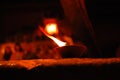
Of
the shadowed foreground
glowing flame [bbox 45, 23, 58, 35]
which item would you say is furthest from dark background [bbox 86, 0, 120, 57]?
the shadowed foreground

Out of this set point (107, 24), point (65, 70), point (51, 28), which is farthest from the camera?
point (51, 28)

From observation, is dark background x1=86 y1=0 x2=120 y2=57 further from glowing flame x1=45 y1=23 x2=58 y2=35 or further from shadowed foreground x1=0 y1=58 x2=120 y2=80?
shadowed foreground x1=0 y1=58 x2=120 y2=80

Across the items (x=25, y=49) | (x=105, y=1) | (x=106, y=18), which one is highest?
(x=105, y=1)

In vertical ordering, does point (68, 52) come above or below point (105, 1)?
below

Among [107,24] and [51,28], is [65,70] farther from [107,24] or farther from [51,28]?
[51,28]

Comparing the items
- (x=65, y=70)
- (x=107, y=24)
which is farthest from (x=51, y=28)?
(x=65, y=70)

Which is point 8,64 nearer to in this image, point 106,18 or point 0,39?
point 106,18

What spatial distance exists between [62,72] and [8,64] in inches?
16.7

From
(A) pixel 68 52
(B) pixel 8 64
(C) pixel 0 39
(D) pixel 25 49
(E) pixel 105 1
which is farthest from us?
(C) pixel 0 39

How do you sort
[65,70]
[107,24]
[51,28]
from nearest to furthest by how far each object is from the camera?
[65,70] → [107,24] → [51,28]

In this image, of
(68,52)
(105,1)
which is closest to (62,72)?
(68,52)

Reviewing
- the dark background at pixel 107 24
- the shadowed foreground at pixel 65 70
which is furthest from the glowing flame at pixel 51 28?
the shadowed foreground at pixel 65 70

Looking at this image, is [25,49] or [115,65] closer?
[115,65]

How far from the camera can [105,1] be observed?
5652mm
